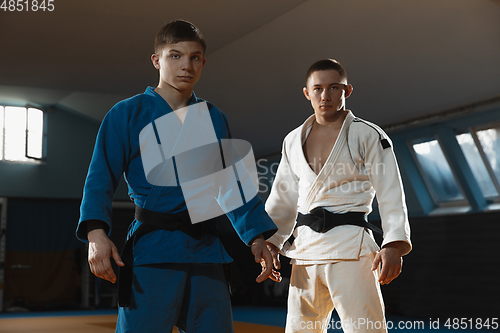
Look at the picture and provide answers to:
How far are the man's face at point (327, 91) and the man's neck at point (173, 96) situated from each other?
74 cm

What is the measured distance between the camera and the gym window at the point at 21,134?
9297mm

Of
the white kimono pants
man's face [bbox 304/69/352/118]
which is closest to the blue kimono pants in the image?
the white kimono pants

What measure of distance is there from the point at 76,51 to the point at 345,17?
3.06 meters

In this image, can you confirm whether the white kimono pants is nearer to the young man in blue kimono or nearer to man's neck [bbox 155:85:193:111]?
the young man in blue kimono

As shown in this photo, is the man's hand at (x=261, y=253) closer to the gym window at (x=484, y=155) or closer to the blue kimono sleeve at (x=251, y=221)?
the blue kimono sleeve at (x=251, y=221)

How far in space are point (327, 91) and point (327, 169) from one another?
0.32 m

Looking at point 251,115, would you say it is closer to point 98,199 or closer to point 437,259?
point 437,259

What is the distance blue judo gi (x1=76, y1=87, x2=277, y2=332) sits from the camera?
135 cm

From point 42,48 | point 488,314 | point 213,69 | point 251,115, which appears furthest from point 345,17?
point 488,314

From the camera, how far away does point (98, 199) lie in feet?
4.41

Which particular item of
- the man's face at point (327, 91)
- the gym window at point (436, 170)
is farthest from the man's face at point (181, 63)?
the gym window at point (436, 170)

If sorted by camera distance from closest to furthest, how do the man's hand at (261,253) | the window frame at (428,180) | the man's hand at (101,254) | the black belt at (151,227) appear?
the man's hand at (101,254) < the black belt at (151,227) < the man's hand at (261,253) < the window frame at (428,180)

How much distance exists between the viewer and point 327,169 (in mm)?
2061

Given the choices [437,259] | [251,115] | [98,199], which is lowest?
[437,259]
